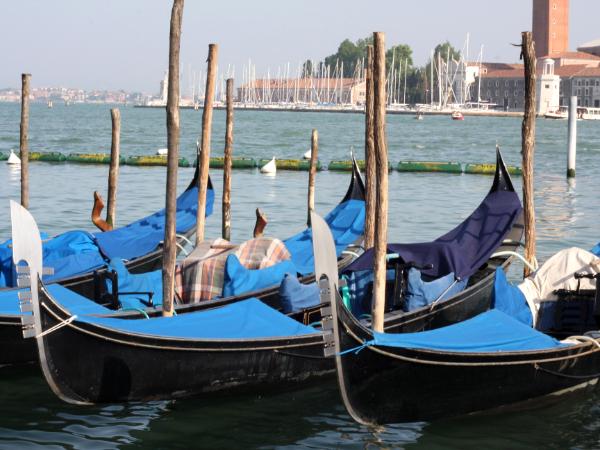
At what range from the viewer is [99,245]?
28.2 ft

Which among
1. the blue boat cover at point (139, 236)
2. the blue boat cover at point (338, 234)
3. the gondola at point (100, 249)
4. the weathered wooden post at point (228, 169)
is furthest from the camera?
the weathered wooden post at point (228, 169)

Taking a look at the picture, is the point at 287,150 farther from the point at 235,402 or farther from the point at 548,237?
the point at 235,402

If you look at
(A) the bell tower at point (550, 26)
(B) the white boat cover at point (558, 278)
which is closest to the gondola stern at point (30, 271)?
(B) the white boat cover at point (558, 278)

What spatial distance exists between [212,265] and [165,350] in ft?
5.43

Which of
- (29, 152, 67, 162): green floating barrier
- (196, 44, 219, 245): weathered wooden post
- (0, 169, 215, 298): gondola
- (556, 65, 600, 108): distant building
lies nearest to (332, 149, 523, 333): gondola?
(0, 169, 215, 298): gondola

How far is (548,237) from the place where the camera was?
44.2 ft

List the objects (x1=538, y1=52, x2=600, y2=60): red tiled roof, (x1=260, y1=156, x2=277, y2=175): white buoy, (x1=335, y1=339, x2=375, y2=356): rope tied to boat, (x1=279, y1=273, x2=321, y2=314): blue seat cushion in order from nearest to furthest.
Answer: (x1=335, y1=339, x2=375, y2=356): rope tied to boat < (x1=279, y1=273, x2=321, y2=314): blue seat cushion < (x1=260, y1=156, x2=277, y2=175): white buoy < (x1=538, y1=52, x2=600, y2=60): red tiled roof

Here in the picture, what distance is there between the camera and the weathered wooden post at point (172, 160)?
6426mm

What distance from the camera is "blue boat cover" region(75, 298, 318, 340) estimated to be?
5.78 metres

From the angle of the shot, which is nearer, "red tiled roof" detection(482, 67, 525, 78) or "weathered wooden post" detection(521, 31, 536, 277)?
"weathered wooden post" detection(521, 31, 536, 277)

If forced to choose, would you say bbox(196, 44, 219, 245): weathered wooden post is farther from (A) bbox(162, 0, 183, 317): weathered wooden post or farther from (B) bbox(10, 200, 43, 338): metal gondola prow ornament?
(B) bbox(10, 200, 43, 338): metal gondola prow ornament

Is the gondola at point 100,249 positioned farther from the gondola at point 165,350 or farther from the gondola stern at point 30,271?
the gondola stern at point 30,271

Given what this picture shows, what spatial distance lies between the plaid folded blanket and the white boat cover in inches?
70.6

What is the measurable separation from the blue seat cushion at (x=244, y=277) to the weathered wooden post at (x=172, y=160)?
0.69 m
